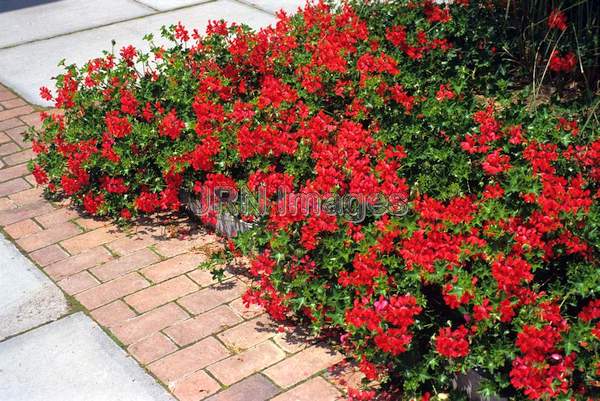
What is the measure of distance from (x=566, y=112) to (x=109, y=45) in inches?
163

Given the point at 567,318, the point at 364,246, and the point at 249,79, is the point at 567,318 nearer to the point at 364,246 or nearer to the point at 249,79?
the point at 364,246

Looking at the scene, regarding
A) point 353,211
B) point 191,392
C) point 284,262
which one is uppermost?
point 353,211

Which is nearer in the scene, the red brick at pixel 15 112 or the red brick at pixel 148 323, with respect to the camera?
the red brick at pixel 148 323

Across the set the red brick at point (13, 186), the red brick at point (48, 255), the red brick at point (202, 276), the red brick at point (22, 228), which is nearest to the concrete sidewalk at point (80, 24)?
the red brick at point (13, 186)

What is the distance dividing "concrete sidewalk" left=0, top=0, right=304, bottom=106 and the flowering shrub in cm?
187

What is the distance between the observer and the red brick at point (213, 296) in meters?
4.07

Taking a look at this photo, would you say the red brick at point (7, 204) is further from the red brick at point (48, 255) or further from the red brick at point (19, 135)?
the red brick at point (19, 135)

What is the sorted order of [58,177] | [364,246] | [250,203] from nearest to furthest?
1. [364,246]
2. [250,203]
3. [58,177]

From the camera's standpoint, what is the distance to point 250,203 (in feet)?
13.8

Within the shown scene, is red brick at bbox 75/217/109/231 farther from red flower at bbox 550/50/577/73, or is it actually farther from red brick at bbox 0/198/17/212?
red flower at bbox 550/50/577/73

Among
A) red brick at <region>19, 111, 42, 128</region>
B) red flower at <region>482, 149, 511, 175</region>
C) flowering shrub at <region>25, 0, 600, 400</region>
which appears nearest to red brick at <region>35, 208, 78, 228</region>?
flowering shrub at <region>25, 0, 600, 400</region>

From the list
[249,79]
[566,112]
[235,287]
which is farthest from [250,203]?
[566,112]

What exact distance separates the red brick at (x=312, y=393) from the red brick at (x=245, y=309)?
1.80ft

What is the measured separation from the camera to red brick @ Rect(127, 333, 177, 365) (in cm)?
374
